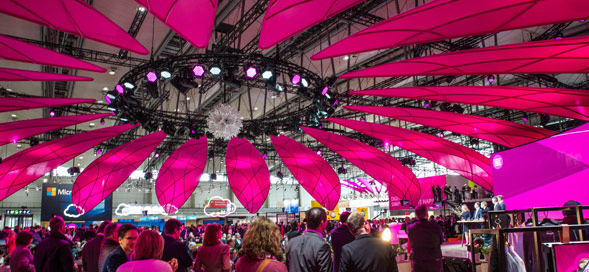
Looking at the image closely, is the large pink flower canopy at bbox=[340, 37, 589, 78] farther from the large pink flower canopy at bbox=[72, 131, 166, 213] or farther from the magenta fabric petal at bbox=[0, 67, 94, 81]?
the large pink flower canopy at bbox=[72, 131, 166, 213]

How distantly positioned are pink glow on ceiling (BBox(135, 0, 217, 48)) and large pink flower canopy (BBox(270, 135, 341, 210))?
1016 centimetres

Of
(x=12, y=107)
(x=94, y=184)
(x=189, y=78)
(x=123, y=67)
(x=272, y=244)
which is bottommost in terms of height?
(x=272, y=244)

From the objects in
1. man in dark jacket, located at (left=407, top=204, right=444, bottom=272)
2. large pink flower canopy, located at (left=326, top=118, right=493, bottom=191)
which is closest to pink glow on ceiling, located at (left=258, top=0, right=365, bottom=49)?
man in dark jacket, located at (left=407, top=204, right=444, bottom=272)

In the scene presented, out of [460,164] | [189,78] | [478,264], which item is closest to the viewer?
[478,264]

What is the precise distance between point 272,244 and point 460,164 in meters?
13.2

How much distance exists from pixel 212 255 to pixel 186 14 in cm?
312

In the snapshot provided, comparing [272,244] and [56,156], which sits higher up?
[56,156]

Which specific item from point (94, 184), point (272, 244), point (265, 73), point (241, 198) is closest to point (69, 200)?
point (94, 184)

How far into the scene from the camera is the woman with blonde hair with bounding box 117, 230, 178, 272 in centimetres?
291

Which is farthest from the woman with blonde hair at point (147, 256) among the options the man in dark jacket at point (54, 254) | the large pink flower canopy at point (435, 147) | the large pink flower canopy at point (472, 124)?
the large pink flower canopy at point (435, 147)

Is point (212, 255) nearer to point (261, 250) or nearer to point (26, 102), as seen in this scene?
point (261, 250)

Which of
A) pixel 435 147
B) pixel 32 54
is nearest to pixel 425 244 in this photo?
pixel 32 54

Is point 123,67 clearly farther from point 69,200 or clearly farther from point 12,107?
point 69,200

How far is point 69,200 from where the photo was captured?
22.7 meters
